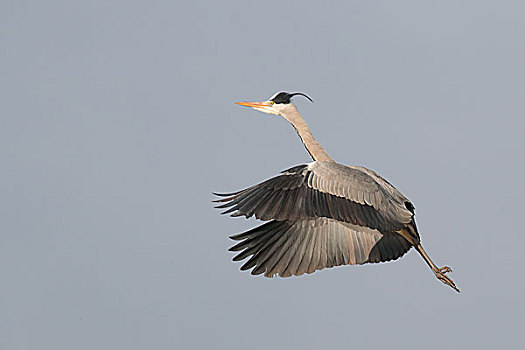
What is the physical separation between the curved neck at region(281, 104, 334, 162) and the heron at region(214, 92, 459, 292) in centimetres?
2

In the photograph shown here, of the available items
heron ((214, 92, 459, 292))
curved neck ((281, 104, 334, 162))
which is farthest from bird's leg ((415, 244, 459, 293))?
curved neck ((281, 104, 334, 162))

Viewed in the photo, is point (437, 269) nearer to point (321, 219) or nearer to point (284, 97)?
point (321, 219)

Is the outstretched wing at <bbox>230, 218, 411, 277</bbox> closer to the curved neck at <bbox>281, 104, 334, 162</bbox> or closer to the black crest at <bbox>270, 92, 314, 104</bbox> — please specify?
the curved neck at <bbox>281, 104, 334, 162</bbox>

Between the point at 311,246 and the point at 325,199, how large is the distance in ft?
4.72

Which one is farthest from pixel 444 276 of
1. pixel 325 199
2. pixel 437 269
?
pixel 325 199

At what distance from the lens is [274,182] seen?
10531 millimetres

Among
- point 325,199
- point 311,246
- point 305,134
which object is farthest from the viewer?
point 305,134

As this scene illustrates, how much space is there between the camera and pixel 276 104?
43.5ft

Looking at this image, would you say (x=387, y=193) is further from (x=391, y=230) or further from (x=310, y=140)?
(x=310, y=140)

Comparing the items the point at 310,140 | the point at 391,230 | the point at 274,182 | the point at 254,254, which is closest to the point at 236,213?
the point at 274,182

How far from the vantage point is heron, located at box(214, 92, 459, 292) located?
10367 mm

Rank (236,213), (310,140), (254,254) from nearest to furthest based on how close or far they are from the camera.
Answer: (236,213) < (254,254) < (310,140)

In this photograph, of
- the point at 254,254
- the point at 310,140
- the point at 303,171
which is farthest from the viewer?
the point at 310,140

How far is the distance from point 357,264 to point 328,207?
5.76 ft
